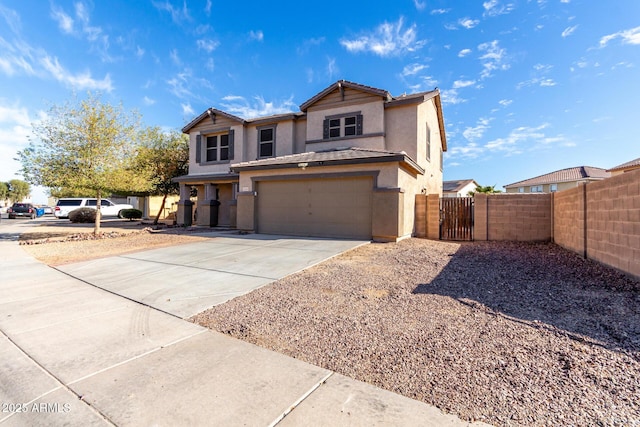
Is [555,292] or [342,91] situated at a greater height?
[342,91]

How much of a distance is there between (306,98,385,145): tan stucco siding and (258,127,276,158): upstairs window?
261cm

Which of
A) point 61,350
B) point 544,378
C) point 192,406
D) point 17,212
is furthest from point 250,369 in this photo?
point 17,212

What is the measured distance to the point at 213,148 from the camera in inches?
753

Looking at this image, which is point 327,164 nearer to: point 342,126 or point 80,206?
point 342,126

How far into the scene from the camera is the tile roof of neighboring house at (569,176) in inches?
1323

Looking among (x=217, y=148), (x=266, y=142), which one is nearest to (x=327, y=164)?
(x=266, y=142)

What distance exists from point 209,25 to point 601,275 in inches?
713

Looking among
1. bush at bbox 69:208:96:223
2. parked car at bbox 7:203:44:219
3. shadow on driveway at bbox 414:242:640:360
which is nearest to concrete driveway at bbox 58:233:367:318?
shadow on driveway at bbox 414:242:640:360

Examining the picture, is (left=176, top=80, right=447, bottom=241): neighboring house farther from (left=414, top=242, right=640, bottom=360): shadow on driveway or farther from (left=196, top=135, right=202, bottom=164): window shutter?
(left=414, top=242, right=640, bottom=360): shadow on driveway

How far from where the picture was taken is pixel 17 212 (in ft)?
101

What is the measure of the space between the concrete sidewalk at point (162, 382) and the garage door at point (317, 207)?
28.2ft

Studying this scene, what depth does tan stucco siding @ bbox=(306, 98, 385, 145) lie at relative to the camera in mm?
14078

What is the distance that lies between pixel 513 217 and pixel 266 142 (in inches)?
522

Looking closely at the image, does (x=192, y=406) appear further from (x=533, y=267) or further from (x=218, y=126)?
(x=218, y=126)
